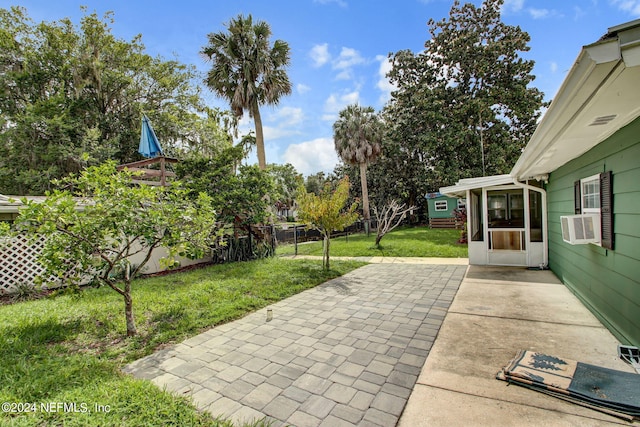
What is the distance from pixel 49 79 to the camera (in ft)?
46.8

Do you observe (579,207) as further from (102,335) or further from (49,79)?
(49,79)

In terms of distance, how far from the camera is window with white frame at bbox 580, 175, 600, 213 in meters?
3.74

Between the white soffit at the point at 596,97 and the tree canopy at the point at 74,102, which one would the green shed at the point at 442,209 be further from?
the white soffit at the point at 596,97

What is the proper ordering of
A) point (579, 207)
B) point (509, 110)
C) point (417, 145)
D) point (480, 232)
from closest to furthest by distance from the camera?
1. point (579, 207)
2. point (480, 232)
3. point (509, 110)
4. point (417, 145)

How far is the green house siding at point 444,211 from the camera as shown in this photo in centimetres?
1886

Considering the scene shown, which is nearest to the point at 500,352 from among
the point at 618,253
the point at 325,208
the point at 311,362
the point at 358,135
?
the point at 618,253

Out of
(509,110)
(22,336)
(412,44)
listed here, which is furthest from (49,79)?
(509,110)

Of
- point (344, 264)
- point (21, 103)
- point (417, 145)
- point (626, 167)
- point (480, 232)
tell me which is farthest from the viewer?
point (417, 145)

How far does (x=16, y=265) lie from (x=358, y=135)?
1552cm

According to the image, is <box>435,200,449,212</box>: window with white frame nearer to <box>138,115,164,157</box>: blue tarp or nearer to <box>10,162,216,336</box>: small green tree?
<box>138,115,164,157</box>: blue tarp

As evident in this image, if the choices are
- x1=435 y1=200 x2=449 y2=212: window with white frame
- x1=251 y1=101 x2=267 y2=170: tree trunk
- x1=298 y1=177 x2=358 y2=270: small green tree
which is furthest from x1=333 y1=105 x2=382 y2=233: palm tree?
x1=298 y1=177 x2=358 y2=270: small green tree

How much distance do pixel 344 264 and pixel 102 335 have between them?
571 cm

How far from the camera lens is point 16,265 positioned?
592 cm

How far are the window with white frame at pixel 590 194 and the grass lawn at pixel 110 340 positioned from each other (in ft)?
15.5
